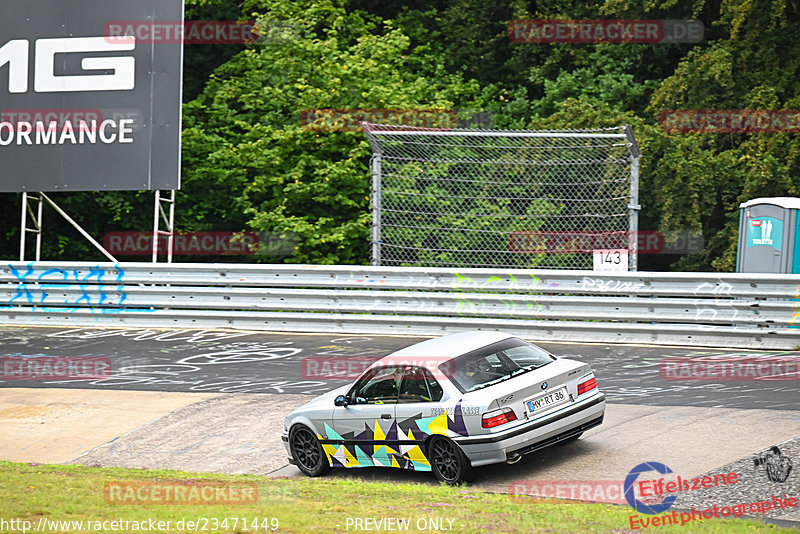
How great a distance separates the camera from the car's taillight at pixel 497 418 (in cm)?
844

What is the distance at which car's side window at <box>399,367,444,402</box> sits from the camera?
8.91m

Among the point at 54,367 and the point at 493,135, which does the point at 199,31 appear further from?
the point at 493,135

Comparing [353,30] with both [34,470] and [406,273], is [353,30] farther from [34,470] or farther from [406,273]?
[34,470]

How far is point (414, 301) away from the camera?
15.8 metres

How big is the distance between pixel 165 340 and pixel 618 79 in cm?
1430

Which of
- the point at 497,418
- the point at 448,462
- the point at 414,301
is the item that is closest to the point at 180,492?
the point at 448,462

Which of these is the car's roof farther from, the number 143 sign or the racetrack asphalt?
the number 143 sign

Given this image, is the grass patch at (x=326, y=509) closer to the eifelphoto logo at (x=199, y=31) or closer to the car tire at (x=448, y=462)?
the car tire at (x=448, y=462)

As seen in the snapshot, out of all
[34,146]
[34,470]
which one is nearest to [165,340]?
[34,146]

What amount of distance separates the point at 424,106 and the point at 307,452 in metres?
14.6

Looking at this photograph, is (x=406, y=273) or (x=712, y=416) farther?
(x=406, y=273)

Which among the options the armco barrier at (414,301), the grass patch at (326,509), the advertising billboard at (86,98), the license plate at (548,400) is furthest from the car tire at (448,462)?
the advertising billboard at (86,98)

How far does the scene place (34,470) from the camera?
940cm

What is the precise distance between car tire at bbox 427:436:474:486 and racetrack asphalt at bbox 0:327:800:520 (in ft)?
0.70
